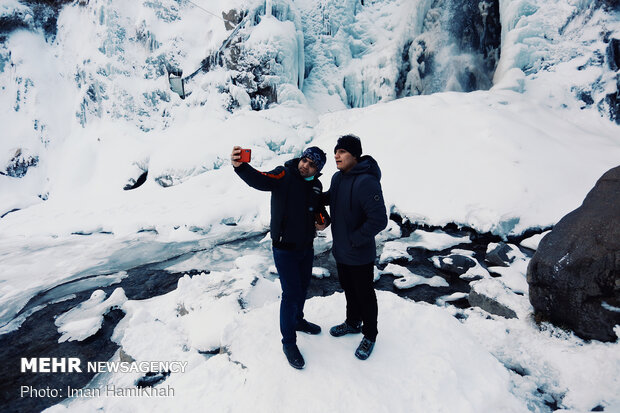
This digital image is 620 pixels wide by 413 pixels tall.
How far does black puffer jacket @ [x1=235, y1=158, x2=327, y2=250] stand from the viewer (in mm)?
2330

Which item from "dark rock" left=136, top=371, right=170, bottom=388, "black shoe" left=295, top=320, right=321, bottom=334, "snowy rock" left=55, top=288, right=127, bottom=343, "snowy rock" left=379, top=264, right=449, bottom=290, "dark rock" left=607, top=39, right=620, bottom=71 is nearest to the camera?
"black shoe" left=295, top=320, right=321, bottom=334

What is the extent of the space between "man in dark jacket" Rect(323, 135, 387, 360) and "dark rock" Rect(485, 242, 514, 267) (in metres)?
4.14

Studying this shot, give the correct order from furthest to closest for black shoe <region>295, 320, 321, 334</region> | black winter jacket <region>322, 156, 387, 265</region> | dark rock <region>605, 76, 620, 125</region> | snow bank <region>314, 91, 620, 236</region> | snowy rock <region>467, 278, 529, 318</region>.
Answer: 1. dark rock <region>605, 76, 620, 125</region>
2. snow bank <region>314, 91, 620, 236</region>
3. snowy rock <region>467, 278, 529, 318</region>
4. black shoe <region>295, 320, 321, 334</region>
5. black winter jacket <region>322, 156, 387, 265</region>

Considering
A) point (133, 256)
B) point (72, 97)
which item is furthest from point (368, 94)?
point (72, 97)

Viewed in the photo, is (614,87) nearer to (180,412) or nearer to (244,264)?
(244,264)

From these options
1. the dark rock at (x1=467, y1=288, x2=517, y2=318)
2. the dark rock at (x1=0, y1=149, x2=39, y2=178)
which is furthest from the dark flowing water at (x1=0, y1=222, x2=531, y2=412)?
the dark rock at (x1=0, y1=149, x2=39, y2=178)

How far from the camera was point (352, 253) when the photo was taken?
2.44m

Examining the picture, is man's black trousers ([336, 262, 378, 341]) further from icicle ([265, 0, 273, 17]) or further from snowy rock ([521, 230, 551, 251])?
icicle ([265, 0, 273, 17])

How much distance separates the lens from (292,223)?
2.37 m

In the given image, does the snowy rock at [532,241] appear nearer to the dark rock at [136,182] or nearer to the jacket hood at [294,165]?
the jacket hood at [294,165]

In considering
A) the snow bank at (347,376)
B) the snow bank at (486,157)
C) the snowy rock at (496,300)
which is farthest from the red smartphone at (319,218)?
the snow bank at (486,157)

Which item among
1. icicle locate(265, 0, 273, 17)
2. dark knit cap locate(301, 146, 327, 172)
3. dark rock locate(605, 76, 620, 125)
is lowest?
dark knit cap locate(301, 146, 327, 172)

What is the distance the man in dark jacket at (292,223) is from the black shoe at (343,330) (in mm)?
503

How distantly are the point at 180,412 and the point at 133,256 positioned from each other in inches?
252
